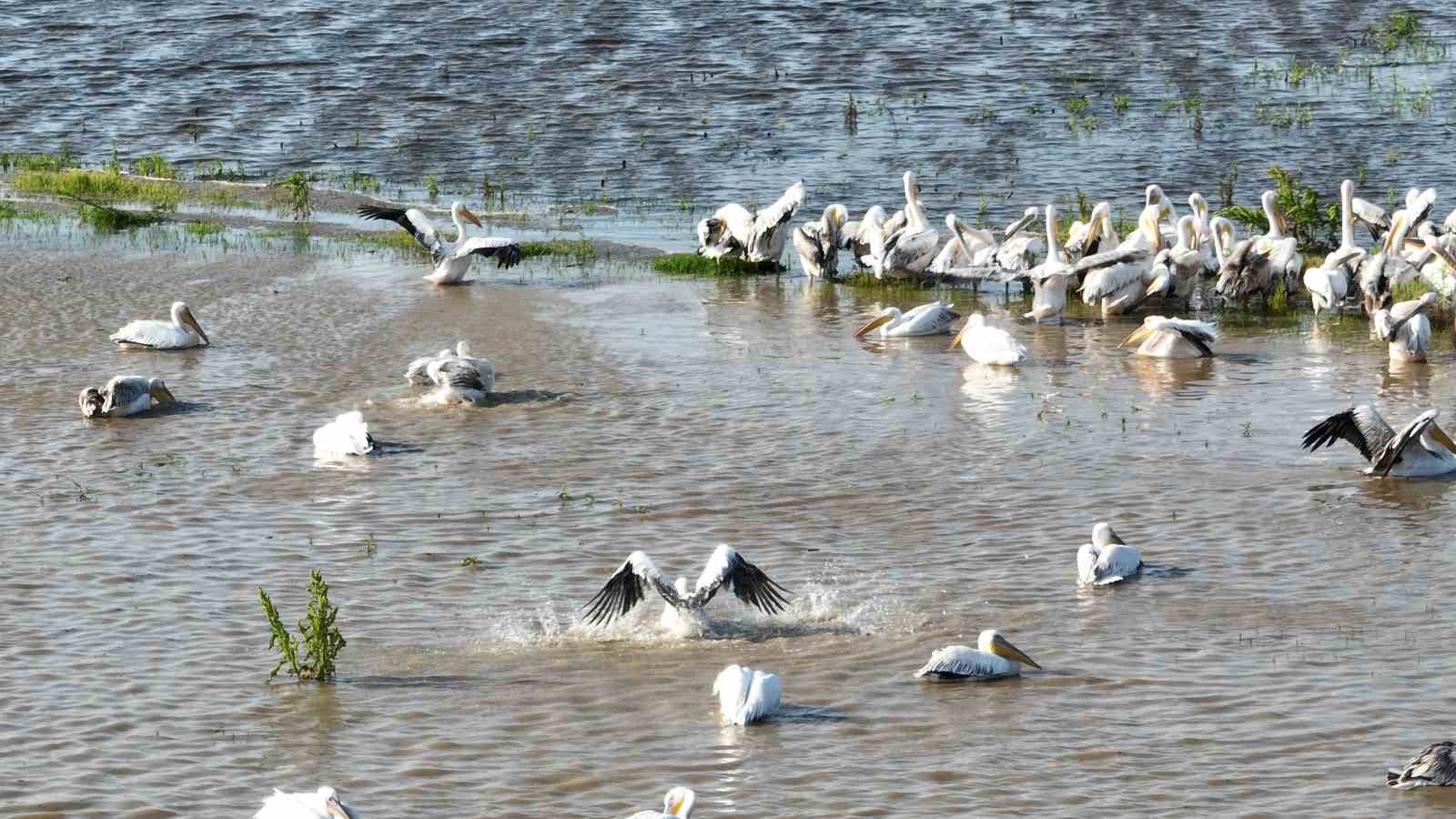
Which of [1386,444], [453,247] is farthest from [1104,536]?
[453,247]

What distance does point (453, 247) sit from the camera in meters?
18.3

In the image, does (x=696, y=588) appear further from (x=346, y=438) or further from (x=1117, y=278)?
(x=1117, y=278)

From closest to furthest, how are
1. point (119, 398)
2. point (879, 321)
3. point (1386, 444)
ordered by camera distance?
point (1386, 444)
point (119, 398)
point (879, 321)

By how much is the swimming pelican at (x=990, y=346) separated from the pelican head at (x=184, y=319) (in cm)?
567

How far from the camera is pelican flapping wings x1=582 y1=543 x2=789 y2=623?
8.53m

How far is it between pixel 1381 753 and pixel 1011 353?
7.37m

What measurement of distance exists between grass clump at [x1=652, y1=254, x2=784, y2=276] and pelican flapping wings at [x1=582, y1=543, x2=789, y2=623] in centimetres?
1064

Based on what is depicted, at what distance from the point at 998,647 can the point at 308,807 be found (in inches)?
118

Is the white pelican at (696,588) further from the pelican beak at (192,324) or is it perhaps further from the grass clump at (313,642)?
the pelican beak at (192,324)

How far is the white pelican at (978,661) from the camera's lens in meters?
8.09

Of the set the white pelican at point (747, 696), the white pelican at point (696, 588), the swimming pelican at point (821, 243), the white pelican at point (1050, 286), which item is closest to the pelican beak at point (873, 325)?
the white pelican at point (1050, 286)

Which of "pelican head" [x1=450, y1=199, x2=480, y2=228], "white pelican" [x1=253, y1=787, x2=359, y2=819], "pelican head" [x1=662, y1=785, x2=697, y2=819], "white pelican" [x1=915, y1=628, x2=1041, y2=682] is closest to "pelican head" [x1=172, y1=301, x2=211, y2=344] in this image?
"pelican head" [x1=450, y1=199, x2=480, y2=228]

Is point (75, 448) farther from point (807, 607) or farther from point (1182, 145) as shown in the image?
point (1182, 145)

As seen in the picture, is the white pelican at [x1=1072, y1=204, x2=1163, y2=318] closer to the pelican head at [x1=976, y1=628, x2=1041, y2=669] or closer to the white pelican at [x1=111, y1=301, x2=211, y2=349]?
the white pelican at [x1=111, y1=301, x2=211, y2=349]
